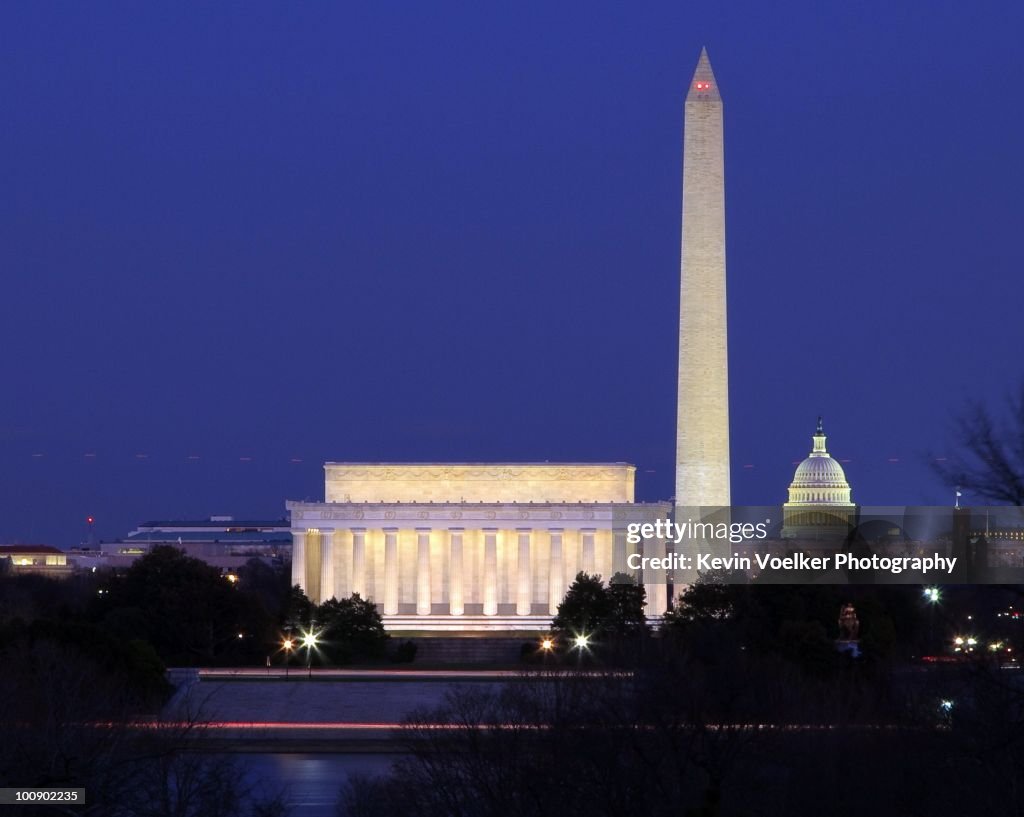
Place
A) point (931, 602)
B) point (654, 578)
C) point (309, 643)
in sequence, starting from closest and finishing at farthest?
point (931, 602), point (309, 643), point (654, 578)

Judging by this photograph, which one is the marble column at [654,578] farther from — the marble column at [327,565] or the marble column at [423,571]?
the marble column at [327,565]

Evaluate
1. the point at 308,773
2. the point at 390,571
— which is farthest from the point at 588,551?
the point at 308,773

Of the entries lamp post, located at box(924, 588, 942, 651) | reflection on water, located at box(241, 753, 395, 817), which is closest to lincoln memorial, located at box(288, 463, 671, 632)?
lamp post, located at box(924, 588, 942, 651)

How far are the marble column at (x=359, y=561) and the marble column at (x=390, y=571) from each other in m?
0.97

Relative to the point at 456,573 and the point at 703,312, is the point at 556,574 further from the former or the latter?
the point at 703,312

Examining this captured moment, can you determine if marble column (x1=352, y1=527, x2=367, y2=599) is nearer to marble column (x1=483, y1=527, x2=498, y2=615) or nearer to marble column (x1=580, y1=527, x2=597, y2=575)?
marble column (x1=483, y1=527, x2=498, y2=615)

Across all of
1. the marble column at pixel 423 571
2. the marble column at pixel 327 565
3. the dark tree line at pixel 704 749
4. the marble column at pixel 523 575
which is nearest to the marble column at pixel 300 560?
the marble column at pixel 327 565

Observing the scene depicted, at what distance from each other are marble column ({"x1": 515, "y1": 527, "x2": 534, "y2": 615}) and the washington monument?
1151 centimetres

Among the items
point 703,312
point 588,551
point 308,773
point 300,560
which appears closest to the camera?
point 308,773

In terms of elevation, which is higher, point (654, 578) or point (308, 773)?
point (654, 578)

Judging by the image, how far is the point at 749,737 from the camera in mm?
49281

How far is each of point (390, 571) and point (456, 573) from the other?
3.04 m

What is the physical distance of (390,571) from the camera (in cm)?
11312

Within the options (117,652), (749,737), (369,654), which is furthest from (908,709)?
(369,654)
